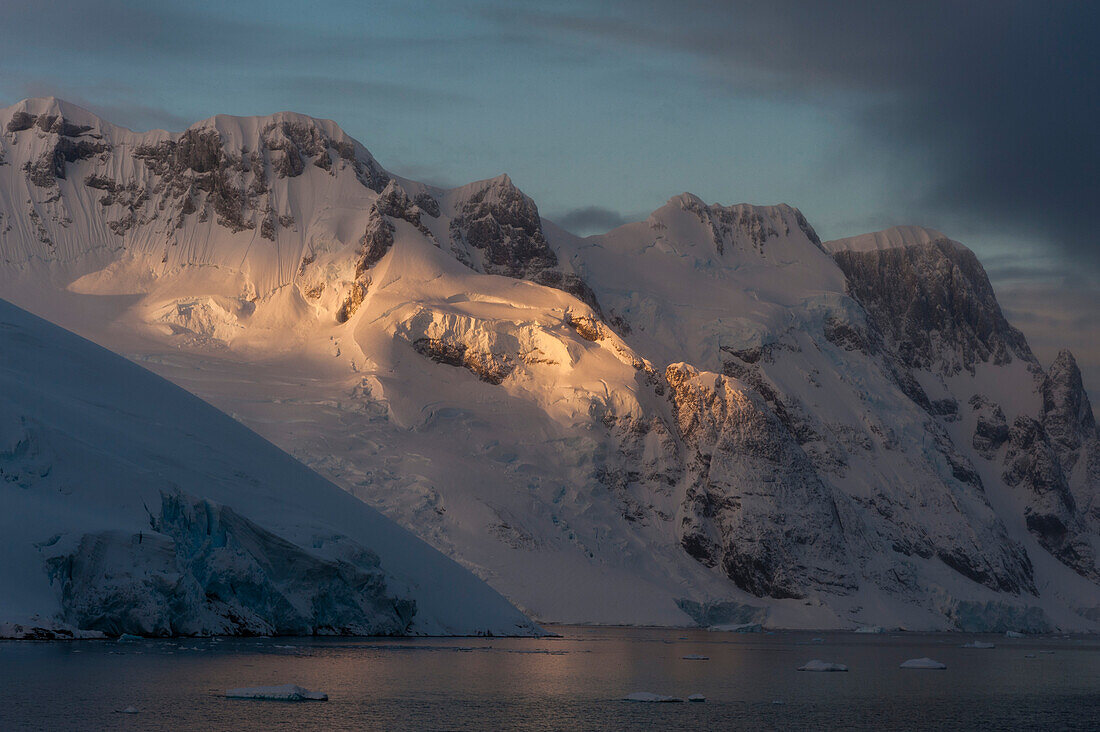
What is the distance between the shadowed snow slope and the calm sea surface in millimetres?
2187

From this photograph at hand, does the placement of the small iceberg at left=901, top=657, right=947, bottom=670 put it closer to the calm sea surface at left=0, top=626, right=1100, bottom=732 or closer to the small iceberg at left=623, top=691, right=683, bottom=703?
the calm sea surface at left=0, top=626, right=1100, bottom=732

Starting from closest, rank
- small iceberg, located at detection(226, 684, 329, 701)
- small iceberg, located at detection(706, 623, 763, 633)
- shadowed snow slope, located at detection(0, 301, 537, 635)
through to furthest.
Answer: small iceberg, located at detection(226, 684, 329, 701)
shadowed snow slope, located at detection(0, 301, 537, 635)
small iceberg, located at detection(706, 623, 763, 633)

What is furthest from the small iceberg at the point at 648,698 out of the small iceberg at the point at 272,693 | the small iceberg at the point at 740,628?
the small iceberg at the point at 740,628

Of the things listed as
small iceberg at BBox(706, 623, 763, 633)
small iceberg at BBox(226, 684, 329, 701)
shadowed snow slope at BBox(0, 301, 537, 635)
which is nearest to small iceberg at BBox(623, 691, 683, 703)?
small iceberg at BBox(226, 684, 329, 701)

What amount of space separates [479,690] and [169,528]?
23009 mm

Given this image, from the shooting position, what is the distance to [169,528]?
6844 cm

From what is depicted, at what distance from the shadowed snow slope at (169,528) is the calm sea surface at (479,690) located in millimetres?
2187

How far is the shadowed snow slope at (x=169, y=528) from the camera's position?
62375 millimetres

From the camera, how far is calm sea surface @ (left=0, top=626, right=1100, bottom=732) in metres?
42.7

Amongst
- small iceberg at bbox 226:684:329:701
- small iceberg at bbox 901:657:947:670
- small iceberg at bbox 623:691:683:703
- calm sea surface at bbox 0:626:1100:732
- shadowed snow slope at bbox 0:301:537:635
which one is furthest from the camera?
small iceberg at bbox 901:657:947:670

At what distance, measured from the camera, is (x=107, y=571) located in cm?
6253

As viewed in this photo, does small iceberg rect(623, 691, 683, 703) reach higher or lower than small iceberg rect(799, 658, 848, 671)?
higher

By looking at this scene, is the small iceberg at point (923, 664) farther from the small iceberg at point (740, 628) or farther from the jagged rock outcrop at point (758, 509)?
the jagged rock outcrop at point (758, 509)

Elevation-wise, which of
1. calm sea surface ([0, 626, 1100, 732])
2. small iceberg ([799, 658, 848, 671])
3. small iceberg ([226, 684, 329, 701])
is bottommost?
small iceberg ([799, 658, 848, 671])
